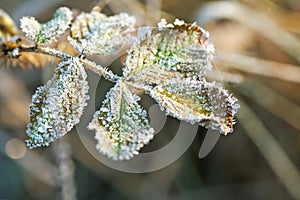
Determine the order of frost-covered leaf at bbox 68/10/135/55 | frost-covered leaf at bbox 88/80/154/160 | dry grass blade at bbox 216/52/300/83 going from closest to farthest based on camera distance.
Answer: frost-covered leaf at bbox 88/80/154/160, frost-covered leaf at bbox 68/10/135/55, dry grass blade at bbox 216/52/300/83

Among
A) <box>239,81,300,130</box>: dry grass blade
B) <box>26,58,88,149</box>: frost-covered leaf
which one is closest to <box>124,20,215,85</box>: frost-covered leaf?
<box>26,58,88,149</box>: frost-covered leaf

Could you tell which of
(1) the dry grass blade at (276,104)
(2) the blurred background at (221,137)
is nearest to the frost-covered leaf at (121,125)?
(2) the blurred background at (221,137)

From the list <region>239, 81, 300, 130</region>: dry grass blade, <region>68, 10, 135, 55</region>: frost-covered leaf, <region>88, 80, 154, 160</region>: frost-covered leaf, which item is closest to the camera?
<region>88, 80, 154, 160</region>: frost-covered leaf

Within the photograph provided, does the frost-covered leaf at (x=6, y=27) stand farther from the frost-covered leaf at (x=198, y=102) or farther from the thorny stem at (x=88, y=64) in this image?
the frost-covered leaf at (x=198, y=102)

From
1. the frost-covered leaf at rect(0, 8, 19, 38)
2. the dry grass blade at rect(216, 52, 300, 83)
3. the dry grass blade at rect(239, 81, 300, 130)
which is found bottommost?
the dry grass blade at rect(239, 81, 300, 130)

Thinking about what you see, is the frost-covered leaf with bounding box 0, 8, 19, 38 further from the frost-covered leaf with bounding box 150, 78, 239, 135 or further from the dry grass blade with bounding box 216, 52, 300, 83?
the dry grass blade with bounding box 216, 52, 300, 83

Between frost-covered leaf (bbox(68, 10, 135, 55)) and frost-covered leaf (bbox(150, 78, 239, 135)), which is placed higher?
frost-covered leaf (bbox(68, 10, 135, 55))

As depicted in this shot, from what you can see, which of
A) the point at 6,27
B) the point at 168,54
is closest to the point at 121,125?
the point at 168,54

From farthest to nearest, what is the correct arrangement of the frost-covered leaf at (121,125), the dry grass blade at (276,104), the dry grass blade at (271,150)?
the dry grass blade at (276,104) < the dry grass blade at (271,150) < the frost-covered leaf at (121,125)

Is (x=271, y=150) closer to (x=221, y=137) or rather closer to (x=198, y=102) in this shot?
(x=221, y=137)

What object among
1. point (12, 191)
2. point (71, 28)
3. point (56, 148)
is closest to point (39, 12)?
point (56, 148)
